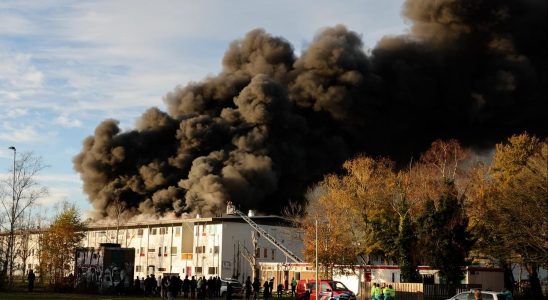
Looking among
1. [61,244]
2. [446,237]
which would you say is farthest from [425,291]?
[61,244]

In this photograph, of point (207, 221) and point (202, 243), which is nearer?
point (207, 221)

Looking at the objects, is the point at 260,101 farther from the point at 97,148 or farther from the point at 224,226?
the point at 97,148

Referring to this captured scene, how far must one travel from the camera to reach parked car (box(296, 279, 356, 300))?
33.7 metres

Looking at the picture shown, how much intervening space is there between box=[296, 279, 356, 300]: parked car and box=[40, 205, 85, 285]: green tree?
2108 centimetres

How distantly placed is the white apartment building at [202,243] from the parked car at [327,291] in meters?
24.4

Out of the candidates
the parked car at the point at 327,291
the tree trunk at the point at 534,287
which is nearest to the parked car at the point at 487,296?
the parked car at the point at 327,291

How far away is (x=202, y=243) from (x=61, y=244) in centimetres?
1938

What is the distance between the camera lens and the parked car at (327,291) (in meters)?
33.7

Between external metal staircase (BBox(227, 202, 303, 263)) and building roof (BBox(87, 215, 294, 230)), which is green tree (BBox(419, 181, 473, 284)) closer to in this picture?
external metal staircase (BBox(227, 202, 303, 263))

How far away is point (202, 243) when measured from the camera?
6850cm

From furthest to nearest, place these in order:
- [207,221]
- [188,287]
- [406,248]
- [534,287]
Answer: [207,221]
[534,287]
[406,248]
[188,287]

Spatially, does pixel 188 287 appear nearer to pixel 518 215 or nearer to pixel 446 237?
pixel 446 237

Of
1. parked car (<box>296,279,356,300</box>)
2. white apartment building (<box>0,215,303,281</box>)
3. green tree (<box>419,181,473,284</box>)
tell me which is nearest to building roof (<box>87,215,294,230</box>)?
white apartment building (<box>0,215,303,281</box>)

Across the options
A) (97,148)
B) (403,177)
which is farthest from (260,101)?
(403,177)
